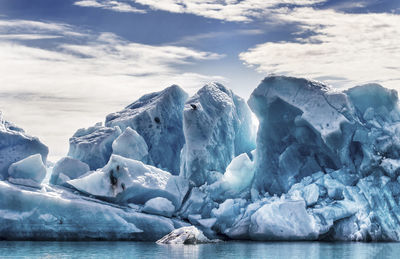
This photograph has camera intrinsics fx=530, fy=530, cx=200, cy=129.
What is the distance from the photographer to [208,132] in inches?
759

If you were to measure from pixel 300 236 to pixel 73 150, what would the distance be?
1028cm

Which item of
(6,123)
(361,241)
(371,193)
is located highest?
(6,123)

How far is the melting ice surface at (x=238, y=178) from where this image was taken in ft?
52.1

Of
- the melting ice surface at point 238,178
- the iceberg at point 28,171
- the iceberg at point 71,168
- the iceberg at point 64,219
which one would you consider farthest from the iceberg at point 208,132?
the iceberg at point 28,171

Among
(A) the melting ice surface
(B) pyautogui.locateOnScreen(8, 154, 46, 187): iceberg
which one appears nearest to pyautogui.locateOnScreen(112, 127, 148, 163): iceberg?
(A) the melting ice surface

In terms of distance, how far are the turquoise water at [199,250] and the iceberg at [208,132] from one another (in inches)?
177

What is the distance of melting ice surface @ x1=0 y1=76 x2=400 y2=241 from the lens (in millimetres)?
15883

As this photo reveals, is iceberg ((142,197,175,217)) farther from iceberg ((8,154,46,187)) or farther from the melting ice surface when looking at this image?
iceberg ((8,154,46,187))

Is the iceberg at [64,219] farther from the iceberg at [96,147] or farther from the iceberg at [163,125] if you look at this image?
the iceberg at [163,125]

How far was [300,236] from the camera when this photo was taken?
16.0 metres

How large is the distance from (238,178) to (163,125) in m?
4.62

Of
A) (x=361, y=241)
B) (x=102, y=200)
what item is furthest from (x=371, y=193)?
(x=102, y=200)

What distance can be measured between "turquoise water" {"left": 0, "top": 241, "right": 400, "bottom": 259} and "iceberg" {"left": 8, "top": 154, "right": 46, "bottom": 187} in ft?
6.70

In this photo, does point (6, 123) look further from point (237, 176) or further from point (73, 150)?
point (237, 176)
